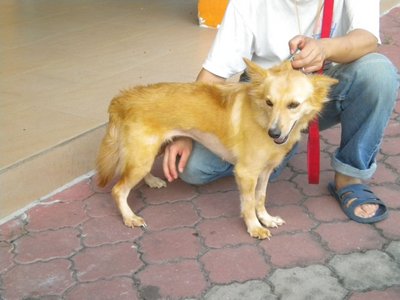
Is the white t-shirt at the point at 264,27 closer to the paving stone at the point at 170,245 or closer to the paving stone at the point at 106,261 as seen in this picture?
the paving stone at the point at 170,245

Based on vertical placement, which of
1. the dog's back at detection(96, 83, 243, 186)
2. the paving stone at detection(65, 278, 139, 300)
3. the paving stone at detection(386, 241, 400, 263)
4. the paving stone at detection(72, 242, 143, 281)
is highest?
the dog's back at detection(96, 83, 243, 186)

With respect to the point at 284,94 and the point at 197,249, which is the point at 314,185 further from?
the point at 284,94

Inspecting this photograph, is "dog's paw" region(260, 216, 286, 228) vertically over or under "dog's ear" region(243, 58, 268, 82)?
under

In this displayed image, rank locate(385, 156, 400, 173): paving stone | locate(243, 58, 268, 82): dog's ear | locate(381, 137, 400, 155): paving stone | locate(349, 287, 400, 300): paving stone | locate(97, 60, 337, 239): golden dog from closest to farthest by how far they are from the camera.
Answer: locate(349, 287, 400, 300): paving stone < locate(243, 58, 268, 82): dog's ear < locate(97, 60, 337, 239): golden dog < locate(385, 156, 400, 173): paving stone < locate(381, 137, 400, 155): paving stone

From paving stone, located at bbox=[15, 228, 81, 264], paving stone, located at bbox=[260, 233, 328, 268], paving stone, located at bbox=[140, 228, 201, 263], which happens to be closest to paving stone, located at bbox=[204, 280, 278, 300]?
paving stone, located at bbox=[260, 233, 328, 268]

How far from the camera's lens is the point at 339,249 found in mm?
3041

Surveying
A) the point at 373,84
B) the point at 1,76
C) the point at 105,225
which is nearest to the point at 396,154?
the point at 373,84

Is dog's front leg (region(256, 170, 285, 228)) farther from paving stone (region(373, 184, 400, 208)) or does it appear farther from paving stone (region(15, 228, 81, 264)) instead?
paving stone (region(15, 228, 81, 264))

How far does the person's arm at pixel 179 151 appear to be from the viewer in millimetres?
3318

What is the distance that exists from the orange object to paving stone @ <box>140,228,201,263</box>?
3.48 m

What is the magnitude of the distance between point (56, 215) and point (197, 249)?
2.76 ft

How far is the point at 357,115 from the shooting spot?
3266 millimetres

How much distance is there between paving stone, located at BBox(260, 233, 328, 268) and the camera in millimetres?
2945

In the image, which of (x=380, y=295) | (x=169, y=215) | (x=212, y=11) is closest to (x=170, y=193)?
(x=169, y=215)
